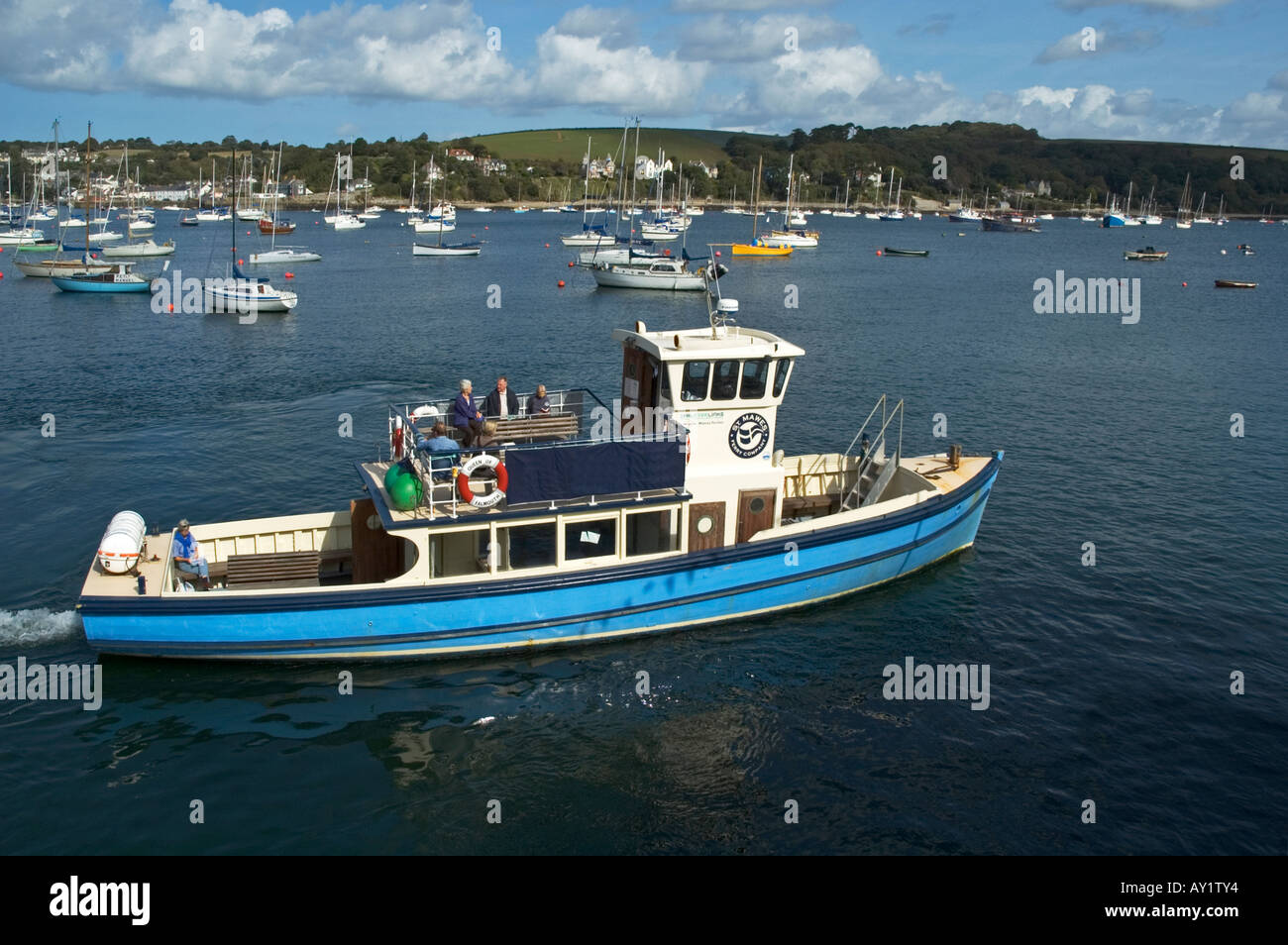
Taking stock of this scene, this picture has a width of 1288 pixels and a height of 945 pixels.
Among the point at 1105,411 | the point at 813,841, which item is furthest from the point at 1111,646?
the point at 1105,411

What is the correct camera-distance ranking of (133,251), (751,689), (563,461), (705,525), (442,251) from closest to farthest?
(751,689) < (563,461) < (705,525) < (133,251) < (442,251)

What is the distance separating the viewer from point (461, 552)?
1988 centimetres

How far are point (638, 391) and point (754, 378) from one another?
2.49m

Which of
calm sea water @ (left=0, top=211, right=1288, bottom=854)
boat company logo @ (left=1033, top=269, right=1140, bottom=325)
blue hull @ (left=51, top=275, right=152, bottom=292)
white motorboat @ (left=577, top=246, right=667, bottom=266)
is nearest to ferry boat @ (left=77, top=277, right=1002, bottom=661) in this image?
calm sea water @ (left=0, top=211, right=1288, bottom=854)

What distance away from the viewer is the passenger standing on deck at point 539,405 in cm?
2024

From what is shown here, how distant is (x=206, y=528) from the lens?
2014 centimetres

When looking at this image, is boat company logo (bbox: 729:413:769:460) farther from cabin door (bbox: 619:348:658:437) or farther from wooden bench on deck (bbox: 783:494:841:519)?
wooden bench on deck (bbox: 783:494:841:519)

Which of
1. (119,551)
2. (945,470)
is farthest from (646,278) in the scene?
(119,551)

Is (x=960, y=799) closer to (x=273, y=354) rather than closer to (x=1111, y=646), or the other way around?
(x=1111, y=646)

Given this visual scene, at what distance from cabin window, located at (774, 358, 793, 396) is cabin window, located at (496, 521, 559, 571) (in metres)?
5.32

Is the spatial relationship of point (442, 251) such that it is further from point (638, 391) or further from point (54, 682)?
point (54, 682)

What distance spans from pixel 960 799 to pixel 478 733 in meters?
7.77

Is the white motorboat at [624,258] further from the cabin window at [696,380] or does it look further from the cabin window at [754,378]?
the cabin window at [696,380]
